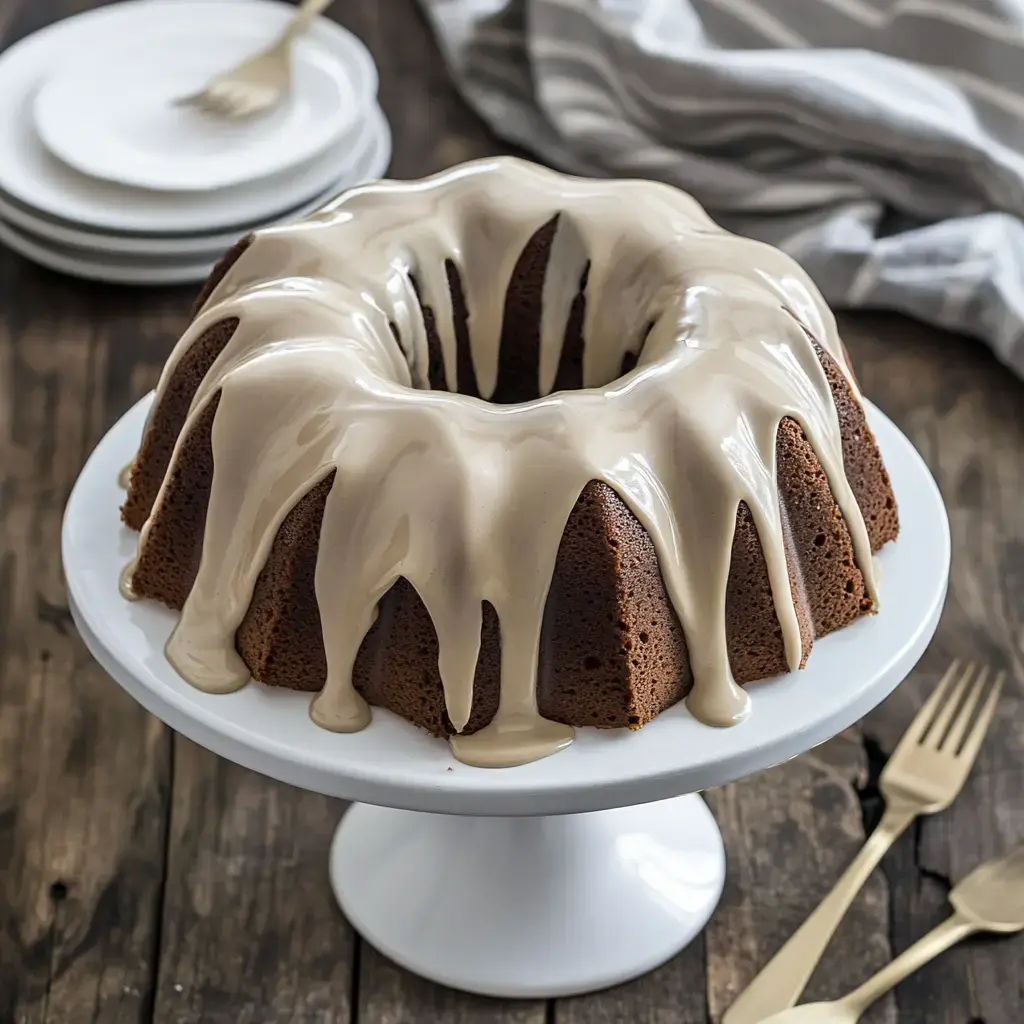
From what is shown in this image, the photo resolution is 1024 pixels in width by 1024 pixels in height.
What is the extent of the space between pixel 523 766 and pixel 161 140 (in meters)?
1.22

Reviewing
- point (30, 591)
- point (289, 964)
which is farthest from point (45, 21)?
point (289, 964)

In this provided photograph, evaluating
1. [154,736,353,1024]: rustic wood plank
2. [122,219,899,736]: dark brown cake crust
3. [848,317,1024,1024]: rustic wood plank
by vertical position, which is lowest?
[154,736,353,1024]: rustic wood plank

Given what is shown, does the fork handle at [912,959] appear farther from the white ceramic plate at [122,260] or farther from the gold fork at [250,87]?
the gold fork at [250,87]

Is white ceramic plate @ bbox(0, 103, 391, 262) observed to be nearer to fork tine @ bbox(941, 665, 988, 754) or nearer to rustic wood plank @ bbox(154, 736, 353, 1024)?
rustic wood plank @ bbox(154, 736, 353, 1024)

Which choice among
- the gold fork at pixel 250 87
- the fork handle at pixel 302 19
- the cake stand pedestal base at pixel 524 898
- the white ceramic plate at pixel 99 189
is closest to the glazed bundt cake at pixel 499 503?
the cake stand pedestal base at pixel 524 898

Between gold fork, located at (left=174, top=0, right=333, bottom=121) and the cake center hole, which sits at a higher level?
the cake center hole

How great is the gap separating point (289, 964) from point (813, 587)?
1.81ft

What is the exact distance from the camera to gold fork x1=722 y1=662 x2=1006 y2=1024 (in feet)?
4.31

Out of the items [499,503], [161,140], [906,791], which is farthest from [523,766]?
[161,140]

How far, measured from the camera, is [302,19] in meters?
2.13

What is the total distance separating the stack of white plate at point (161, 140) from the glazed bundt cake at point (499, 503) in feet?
2.35

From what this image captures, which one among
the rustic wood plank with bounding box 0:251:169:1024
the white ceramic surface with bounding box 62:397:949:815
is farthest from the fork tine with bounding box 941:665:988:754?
the rustic wood plank with bounding box 0:251:169:1024

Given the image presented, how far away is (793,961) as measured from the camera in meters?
1.33

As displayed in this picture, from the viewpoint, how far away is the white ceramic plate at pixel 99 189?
1.89m
